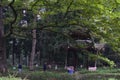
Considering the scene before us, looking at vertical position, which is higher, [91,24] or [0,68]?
[91,24]

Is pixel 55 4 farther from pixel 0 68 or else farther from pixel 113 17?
pixel 0 68

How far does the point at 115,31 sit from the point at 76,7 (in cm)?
245

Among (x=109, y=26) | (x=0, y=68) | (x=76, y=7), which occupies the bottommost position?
(x=0, y=68)

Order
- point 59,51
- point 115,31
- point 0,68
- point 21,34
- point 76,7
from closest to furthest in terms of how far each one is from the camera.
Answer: point 76,7, point 115,31, point 0,68, point 21,34, point 59,51

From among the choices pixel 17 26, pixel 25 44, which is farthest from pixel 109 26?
pixel 25 44

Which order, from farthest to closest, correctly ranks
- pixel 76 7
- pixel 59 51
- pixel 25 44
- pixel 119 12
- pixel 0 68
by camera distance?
pixel 25 44 < pixel 59 51 < pixel 0 68 < pixel 76 7 < pixel 119 12

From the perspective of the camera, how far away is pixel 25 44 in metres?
43.0

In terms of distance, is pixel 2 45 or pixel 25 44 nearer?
pixel 2 45

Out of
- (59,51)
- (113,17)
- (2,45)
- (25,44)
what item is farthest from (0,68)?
(25,44)

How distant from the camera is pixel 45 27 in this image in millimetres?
16656

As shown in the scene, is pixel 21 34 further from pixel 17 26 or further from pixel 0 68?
pixel 0 68

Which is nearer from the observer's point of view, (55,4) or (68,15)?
(55,4)

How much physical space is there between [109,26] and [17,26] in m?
5.30

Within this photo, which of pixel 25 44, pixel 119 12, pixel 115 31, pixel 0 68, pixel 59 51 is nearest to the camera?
pixel 119 12
